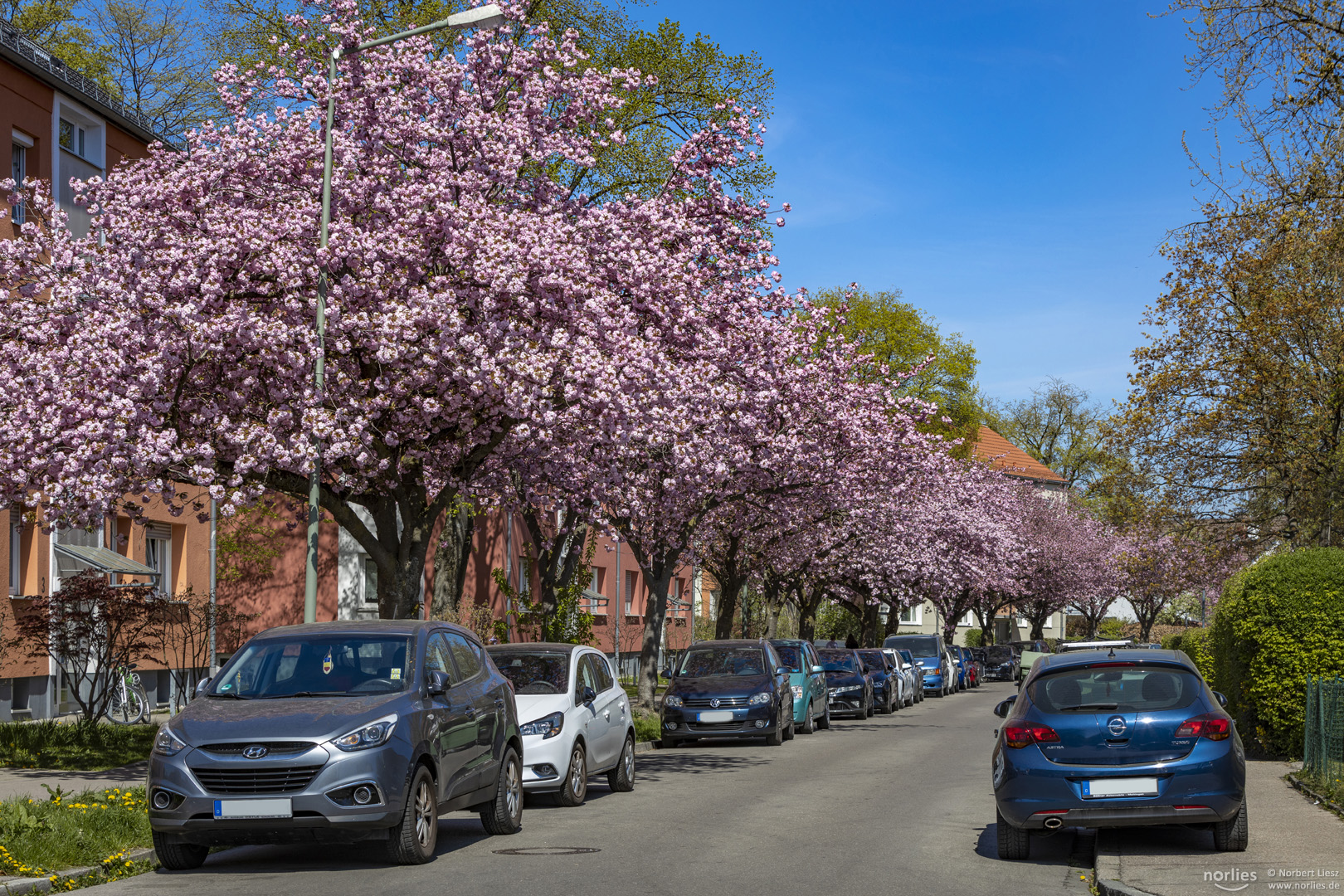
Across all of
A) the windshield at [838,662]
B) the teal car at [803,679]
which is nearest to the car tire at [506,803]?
the teal car at [803,679]

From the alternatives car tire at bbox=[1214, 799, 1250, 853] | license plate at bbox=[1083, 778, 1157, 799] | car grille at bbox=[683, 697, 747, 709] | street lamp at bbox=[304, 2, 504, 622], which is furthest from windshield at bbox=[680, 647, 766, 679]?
car tire at bbox=[1214, 799, 1250, 853]

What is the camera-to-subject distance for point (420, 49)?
1848 cm

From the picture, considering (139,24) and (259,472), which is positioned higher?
(139,24)

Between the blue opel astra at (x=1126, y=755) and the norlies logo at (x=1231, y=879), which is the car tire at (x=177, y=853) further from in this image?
the norlies logo at (x=1231, y=879)

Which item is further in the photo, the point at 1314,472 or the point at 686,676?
the point at 1314,472

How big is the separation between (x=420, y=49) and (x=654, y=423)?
567 cm

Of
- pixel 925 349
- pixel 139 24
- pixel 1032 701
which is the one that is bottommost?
pixel 1032 701

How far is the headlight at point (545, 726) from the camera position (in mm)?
13711

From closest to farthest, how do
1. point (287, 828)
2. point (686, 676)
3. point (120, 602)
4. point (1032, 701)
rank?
point (287, 828) → point (1032, 701) → point (120, 602) → point (686, 676)

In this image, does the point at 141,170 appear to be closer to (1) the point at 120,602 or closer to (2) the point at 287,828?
(1) the point at 120,602

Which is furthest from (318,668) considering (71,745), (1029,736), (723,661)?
(723,661)

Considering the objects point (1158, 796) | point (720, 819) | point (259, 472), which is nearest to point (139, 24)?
point (259, 472)

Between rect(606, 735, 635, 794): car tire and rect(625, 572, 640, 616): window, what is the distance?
3757 centimetres

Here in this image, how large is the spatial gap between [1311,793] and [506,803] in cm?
746
